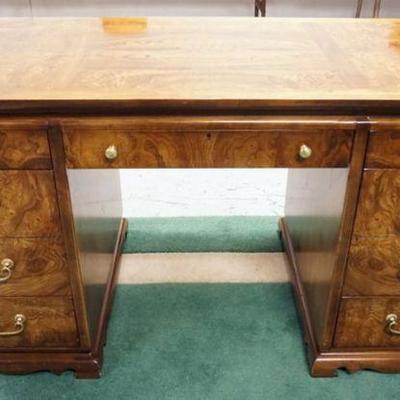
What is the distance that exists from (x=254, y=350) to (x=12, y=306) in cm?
62

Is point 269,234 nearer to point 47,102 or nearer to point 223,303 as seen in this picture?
point 223,303

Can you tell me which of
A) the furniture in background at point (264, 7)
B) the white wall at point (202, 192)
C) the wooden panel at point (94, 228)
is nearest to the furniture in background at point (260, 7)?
the furniture in background at point (264, 7)

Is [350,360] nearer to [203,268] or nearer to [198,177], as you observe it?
[203,268]

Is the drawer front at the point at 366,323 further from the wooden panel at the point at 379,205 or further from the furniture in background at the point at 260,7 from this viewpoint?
the furniture in background at the point at 260,7

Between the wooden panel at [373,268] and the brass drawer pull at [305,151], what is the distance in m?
0.24

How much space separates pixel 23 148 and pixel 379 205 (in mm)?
712

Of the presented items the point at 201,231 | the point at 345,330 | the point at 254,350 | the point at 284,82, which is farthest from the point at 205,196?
the point at 284,82

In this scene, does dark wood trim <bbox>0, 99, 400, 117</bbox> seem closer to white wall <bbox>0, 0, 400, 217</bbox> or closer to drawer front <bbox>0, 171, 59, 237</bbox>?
drawer front <bbox>0, 171, 59, 237</bbox>

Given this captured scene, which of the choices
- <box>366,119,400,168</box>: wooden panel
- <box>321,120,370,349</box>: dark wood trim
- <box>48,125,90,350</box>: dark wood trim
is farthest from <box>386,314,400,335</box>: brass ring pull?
<box>48,125,90,350</box>: dark wood trim

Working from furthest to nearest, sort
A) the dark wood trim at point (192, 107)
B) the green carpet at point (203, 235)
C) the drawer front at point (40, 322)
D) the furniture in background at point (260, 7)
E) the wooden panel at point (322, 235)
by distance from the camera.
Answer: the furniture in background at point (260, 7) → the green carpet at point (203, 235) → the drawer front at point (40, 322) → the wooden panel at point (322, 235) → the dark wood trim at point (192, 107)

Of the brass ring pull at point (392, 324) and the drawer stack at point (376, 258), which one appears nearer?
the drawer stack at point (376, 258)

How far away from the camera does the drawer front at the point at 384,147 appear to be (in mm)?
951

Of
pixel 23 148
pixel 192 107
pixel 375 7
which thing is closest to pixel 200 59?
pixel 192 107

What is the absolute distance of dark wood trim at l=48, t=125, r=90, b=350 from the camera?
3.18 feet
